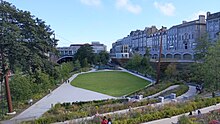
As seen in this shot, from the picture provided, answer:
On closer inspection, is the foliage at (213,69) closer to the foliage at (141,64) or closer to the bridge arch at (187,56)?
the foliage at (141,64)

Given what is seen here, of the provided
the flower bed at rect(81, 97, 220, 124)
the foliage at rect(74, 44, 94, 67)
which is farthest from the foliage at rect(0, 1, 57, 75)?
the foliage at rect(74, 44, 94, 67)

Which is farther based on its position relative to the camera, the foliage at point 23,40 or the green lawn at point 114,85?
the green lawn at point 114,85

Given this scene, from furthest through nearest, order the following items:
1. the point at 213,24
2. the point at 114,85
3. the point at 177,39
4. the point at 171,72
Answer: the point at 177,39 < the point at 213,24 < the point at 171,72 < the point at 114,85

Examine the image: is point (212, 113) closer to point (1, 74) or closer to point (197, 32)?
point (1, 74)

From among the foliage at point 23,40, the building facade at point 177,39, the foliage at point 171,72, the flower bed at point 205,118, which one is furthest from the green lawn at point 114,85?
the flower bed at point 205,118

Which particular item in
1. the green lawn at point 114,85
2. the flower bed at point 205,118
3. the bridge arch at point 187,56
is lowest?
the green lawn at point 114,85

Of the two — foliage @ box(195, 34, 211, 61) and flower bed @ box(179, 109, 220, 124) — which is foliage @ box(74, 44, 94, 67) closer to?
foliage @ box(195, 34, 211, 61)

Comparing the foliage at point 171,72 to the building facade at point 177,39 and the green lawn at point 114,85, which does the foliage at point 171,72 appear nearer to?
the green lawn at point 114,85

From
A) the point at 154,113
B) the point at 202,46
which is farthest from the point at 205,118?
the point at 202,46

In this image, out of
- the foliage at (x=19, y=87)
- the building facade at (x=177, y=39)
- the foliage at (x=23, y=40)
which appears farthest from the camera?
the building facade at (x=177, y=39)

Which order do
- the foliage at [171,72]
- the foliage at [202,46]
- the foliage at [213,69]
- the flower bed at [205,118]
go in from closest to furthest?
the flower bed at [205,118], the foliage at [213,69], the foliage at [202,46], the foliage at [171,72]

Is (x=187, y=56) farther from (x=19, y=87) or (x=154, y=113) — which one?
(x=154, y=113)

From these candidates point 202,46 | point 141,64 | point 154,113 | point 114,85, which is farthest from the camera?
point 141,64

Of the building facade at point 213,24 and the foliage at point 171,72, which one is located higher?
the building facade at point 213,24
